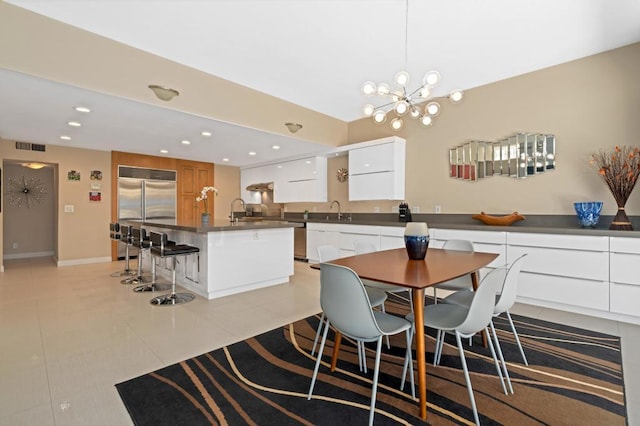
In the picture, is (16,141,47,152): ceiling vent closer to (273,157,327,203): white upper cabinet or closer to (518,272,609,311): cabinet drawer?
(273,157,327,203): white upper cabinet

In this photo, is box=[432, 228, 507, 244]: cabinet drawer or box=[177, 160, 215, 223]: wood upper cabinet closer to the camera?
box=[432, 228, 507, 244]: cabinet drawer

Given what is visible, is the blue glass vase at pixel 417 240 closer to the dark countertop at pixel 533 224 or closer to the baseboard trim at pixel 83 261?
the dark countertop at pixel 533 224

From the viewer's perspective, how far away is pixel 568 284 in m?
3.28

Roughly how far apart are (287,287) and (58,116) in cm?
381

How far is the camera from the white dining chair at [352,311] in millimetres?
Answer: 1610

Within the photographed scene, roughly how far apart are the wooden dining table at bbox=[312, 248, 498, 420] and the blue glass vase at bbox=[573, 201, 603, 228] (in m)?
1.82

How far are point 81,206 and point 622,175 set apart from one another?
865 cm

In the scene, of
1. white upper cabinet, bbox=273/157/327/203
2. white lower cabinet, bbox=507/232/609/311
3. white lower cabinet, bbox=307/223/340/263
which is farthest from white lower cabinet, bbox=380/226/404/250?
white upper cabinet, bbox=273/157/327/203

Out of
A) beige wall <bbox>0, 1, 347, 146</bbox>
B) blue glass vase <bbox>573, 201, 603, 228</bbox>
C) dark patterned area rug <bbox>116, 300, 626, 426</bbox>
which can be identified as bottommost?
dark patterned area rug <bbox>116, 300, 626, 426</bbox>

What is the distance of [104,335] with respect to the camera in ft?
8.86

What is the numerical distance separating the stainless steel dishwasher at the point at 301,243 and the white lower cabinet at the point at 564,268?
3.78 metres

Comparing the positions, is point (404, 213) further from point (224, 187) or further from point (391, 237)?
point (224, 187)

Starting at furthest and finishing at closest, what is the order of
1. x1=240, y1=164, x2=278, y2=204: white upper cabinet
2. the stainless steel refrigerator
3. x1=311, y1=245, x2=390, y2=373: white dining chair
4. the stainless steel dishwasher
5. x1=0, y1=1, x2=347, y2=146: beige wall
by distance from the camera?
x1=240, y1=164, x2=278, y2=204: white upper cabinet < the stainless steel refrigerator < the stainless steel dishwasher < x1=0, y1=1, x2=347, y2=146: beige wall < x1=311, y1=245, x2=390, y2=373: white dining chair

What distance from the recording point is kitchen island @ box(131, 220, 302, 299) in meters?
3.73
